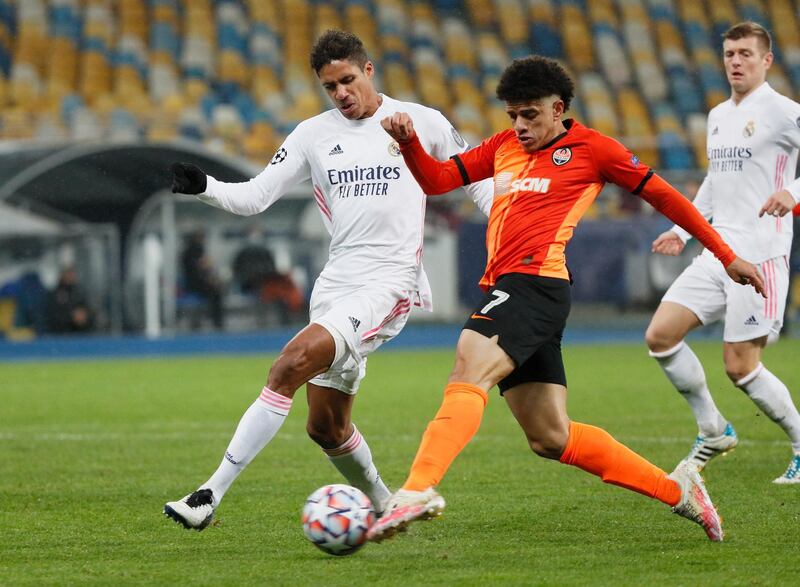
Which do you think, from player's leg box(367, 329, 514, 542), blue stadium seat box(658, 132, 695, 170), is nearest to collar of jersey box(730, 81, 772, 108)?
player's leg box(367, 329, 514, 542)

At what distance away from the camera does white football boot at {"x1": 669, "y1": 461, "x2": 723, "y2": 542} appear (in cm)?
533

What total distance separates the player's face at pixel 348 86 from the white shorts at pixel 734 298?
2280 mm

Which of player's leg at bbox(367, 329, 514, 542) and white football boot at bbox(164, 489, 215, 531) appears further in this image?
white football boot at bbox(164, 489, 215, 531)

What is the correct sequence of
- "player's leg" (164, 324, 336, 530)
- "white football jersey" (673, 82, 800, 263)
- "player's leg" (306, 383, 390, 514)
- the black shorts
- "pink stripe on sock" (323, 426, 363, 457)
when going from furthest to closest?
"white football jersey" (673, 82, 800, 263) < "pink stripe on sock" (323, 426, 363, 457) < "player's leg" (306, 383, 390, 514) < "player's leg" (164, 324, 336, 530) < the black shorts

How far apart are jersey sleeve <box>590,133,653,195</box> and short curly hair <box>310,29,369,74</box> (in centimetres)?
129

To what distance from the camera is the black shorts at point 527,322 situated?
502cm

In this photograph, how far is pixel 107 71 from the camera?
2545 centimetres

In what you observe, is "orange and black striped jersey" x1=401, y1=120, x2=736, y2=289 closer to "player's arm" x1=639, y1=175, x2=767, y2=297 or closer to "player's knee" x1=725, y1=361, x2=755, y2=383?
"player's arm" x1=639, y1=175, x2=767, y2=297

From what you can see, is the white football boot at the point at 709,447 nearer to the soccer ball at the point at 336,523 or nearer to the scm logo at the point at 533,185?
the scm logo at the point at 533,185

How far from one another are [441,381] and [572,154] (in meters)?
8.66

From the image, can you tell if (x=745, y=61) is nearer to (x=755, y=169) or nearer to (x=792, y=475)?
(x=755, y=169)

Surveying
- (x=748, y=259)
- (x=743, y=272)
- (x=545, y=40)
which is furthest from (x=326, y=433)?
(x=545, y=40)

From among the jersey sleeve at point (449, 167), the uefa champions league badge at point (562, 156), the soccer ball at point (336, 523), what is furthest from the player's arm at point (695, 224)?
the soccer ball at point (336, 523)

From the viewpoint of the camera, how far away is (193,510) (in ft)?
17.3
